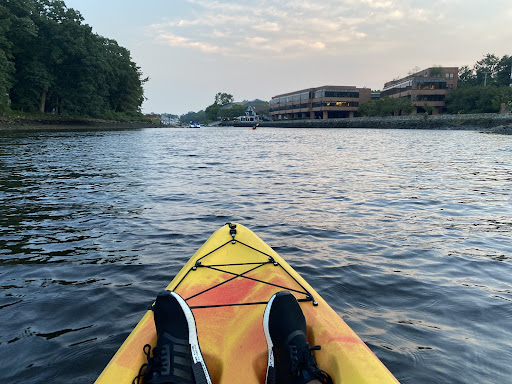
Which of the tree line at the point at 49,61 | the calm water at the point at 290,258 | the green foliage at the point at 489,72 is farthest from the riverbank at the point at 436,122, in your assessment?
the tree line at the point at 49,61

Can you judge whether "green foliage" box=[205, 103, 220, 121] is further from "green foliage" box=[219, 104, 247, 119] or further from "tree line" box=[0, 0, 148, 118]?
"tree line" box=[0, 0, 148, 118]

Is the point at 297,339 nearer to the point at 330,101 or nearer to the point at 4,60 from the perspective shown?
the point at 4,60

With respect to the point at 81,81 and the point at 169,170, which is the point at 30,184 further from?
the point at 81,81

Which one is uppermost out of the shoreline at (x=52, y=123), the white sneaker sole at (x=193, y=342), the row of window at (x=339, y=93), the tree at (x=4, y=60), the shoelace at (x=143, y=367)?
the row of window at (x=339, y=93)

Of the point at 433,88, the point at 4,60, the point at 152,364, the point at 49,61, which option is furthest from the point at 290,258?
the point at 433,88

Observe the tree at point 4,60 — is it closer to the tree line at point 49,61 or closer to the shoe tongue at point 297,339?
the tree line at point 49,61

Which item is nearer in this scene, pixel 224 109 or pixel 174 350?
pixel 174 350

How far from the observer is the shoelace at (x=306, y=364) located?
2.02 meters

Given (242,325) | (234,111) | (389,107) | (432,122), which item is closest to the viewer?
(242,325)

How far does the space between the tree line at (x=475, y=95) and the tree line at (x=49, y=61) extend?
6321cm

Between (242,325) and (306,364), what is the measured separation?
2.18 ft

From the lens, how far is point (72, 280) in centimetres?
416

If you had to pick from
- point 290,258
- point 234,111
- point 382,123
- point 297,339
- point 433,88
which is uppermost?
point 234,111

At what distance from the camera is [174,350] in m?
2.18
